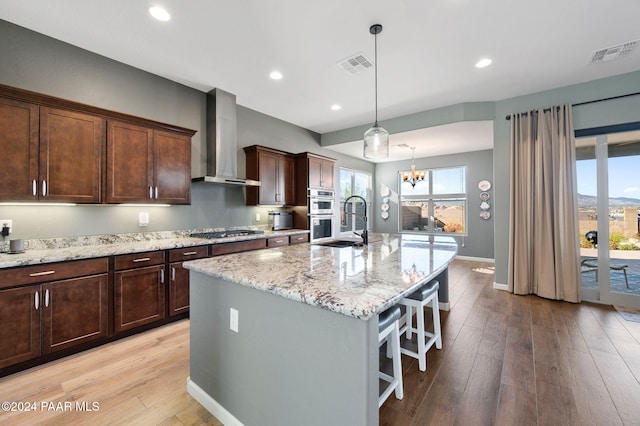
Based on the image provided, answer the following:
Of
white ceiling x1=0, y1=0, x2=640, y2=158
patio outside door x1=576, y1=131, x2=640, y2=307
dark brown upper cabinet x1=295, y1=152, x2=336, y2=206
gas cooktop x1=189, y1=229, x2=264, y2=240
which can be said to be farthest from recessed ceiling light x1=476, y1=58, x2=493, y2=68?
gas cooktop x1=189, y1=229, x2=264, y2=240

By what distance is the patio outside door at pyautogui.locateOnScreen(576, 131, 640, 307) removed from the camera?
Answer: 3.53m

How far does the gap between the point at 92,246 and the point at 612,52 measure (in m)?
6.04

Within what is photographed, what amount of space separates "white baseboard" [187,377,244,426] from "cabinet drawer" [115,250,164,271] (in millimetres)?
1403

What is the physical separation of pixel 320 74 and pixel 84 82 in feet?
8.59

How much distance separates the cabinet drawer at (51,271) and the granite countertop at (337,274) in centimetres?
140

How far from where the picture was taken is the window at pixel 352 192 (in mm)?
6991

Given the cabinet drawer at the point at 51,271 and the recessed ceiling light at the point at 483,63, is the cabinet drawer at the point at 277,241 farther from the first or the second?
the recessed ceiling light at the point at 483,63

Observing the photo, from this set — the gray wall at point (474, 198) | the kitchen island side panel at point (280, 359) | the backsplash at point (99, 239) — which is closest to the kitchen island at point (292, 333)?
the kitchen island side panel at point (280, 359)

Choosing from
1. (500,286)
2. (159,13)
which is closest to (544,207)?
(500,286)

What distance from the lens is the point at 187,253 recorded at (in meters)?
3.07

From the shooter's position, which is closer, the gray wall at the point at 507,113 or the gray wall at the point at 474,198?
the gray wall at the point at 507,113

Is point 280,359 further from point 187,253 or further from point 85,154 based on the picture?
point 85,154

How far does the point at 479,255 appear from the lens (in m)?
6.57

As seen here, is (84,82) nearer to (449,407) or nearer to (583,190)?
(449,407)
